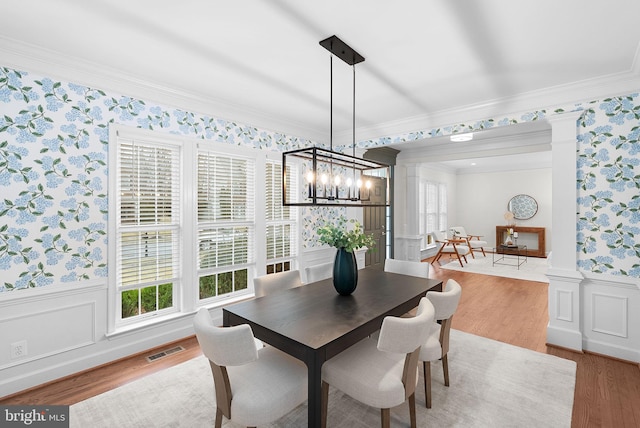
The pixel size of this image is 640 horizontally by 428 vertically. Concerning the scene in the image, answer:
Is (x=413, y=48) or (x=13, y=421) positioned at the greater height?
(x=413, y=48)

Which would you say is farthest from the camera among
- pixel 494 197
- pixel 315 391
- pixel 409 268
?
pixel 494 197

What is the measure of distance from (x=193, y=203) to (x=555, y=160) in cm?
398

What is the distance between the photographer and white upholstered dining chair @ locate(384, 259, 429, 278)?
10.7 ft

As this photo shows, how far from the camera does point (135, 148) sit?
9.73ft

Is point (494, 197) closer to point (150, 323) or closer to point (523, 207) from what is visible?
point (523, 207)

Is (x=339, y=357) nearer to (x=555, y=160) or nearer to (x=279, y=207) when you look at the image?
(x=279, y=207)

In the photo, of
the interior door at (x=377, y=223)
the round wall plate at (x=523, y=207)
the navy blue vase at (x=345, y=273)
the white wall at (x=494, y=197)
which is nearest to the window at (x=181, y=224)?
the navy blue vase at (x=345, y=273)

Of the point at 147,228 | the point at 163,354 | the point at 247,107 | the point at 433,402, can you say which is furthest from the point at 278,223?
the point at 433,402

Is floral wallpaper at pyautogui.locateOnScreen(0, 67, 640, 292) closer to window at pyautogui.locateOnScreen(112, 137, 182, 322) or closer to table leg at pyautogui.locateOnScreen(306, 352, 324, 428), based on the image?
window at pyautogui.locateOnScreen(112, 137, 182, 322)

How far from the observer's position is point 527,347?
10.2 feet

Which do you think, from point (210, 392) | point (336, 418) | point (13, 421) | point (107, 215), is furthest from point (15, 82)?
point (336, 418)

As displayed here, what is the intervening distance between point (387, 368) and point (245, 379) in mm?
848

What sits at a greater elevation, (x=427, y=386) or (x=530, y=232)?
(x=530, y=232)

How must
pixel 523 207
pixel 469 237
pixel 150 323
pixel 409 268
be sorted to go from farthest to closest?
pixel 523 207, pixel 469 237, pixel 409 268, pixel 150 323
